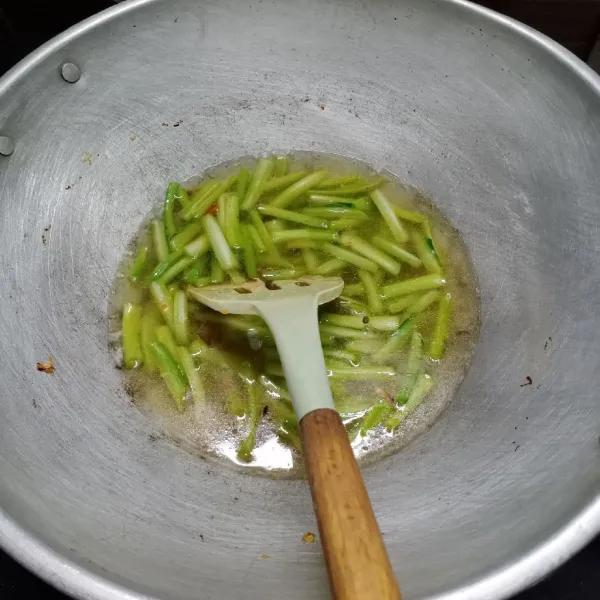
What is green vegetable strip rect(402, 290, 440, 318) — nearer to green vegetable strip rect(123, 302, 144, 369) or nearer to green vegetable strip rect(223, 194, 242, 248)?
green vegetable strip rect(223, 194, 242, 248)

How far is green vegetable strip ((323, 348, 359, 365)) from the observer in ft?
5.63

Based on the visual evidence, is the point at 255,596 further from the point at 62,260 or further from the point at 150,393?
the point at 62,260

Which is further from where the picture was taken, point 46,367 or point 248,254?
point 248,254

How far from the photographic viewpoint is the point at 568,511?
109cm

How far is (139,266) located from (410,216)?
36.3 inches

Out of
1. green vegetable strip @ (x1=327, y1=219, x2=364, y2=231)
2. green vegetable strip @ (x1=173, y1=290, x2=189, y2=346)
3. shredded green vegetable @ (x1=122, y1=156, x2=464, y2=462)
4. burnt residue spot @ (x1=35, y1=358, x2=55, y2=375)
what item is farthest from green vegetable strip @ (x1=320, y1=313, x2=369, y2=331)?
burnt residue spot @ (x1=35, y1=358, x2=55, y2=375)

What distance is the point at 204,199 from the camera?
1902 millimetres

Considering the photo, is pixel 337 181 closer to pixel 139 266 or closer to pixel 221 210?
pixel 221 210

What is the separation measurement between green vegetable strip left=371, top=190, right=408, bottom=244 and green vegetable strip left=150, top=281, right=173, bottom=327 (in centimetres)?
77

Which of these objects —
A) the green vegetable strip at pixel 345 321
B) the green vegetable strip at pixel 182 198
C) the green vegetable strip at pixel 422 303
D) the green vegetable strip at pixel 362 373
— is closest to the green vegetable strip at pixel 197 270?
the green vegetable strip at pixel 182 198

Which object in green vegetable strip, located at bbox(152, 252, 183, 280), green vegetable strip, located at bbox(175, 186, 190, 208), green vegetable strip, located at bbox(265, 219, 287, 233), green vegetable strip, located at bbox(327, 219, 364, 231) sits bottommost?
green vegetable strip, located at bbox(152, 252, 183, 280)

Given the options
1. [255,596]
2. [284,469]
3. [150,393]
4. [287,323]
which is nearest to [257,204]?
[287,323]

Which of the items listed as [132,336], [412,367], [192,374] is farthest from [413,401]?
[132,336]

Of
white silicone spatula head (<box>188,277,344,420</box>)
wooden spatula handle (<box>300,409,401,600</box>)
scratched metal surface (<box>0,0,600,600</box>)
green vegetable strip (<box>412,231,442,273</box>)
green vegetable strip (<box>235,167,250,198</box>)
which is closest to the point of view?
wooden spatula handle (<box>300,409,401,600</box>)
